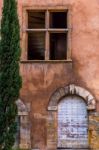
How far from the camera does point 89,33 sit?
20969 mm

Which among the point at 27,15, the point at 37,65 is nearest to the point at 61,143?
the point at 37,65

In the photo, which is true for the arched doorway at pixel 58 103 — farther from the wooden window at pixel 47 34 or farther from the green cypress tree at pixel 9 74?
the green cypress tree at pixel 9 74

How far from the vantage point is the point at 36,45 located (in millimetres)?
21469

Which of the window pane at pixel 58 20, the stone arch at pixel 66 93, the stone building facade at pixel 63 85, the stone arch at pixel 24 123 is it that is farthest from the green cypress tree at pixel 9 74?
the window pane at pixel 58 20

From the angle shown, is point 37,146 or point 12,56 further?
point 37,146

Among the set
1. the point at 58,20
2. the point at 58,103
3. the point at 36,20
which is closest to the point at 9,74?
the point at 58,103

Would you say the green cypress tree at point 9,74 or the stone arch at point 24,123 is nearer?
the green cypress tree at point 9,74

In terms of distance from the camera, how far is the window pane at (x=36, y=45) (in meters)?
21.4

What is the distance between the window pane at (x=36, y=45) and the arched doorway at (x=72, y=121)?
1.60m

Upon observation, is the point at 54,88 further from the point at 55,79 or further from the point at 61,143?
the point at 61,143

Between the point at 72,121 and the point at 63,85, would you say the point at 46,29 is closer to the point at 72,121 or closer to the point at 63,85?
the point at 63,85

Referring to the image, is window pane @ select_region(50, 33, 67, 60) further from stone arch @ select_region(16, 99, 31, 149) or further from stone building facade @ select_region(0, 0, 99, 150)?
stone arch @ select_region(16, 99, 31, 149)

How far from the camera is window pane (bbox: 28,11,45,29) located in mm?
21391

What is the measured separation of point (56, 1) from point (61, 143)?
425cm
